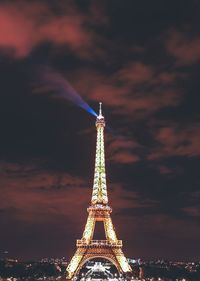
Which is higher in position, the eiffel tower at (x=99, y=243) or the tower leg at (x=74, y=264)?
the eiffel tower at (x=99, y=243)

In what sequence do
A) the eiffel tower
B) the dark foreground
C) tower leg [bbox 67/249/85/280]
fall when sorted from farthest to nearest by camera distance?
the dark foreground < the eiffel tower < tower leg [bbox 67/249/85/280]

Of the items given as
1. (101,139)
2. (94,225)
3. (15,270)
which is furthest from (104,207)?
(15,270)

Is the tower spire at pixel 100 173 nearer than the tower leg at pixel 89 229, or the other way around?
the tower leg at pixel 89 229

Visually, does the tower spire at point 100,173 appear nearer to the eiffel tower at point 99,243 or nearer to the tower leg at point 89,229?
the eiffel tower at point 99,243

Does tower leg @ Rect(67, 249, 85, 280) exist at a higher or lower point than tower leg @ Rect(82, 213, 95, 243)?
lower

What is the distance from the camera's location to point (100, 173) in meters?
81.2

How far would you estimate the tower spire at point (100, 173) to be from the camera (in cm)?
8019

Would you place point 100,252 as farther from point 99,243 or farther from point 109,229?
point 109,229

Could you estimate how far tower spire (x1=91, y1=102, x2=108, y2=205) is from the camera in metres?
80.2

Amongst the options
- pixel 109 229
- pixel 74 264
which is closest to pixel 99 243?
pixel 109 229

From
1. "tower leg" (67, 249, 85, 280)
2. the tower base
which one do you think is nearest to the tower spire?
the tower base

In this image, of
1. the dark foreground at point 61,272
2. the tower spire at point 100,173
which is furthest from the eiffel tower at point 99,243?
the dark foreground at point 61,272

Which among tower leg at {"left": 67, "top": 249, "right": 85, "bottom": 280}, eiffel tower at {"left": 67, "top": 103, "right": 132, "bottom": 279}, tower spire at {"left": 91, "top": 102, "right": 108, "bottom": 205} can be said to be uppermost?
tower spire at {"left": 91, "top": 102, "right": 108, "bottom": 205}

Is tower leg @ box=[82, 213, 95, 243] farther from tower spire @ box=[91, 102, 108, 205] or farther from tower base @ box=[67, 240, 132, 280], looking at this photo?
tower spire @ box=[91, 102, 108, 205]
